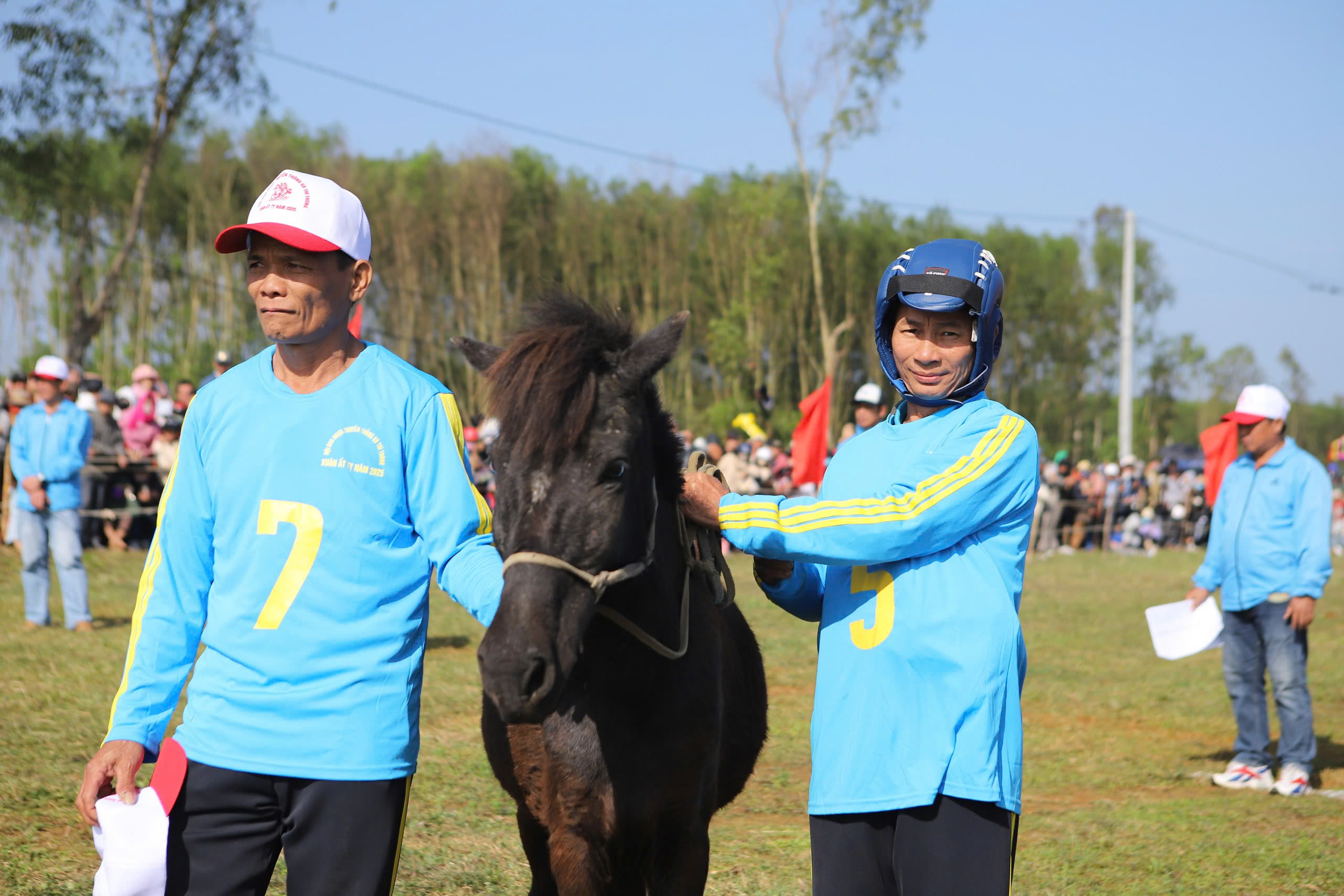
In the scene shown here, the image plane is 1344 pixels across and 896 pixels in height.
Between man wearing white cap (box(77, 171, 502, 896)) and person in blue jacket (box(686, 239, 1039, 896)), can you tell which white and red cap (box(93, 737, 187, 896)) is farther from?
person in blue jacket (box(686, 239, 1039, 896))

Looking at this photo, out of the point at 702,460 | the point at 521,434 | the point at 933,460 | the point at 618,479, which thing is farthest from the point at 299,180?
the point at 933,460

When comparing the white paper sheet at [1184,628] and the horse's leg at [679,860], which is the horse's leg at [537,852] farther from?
the white paper sheet at [1184,628]

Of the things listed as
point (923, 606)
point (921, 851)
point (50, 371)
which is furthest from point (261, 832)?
point (50, 371)

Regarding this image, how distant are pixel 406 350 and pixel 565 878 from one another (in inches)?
1257

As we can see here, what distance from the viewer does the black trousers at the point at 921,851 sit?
2.40 metres

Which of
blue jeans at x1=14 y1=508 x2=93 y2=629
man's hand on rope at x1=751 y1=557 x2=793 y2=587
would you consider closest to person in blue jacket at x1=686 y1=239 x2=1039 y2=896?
man's hand on rope at x1=751 y1=557 x2=793 y2=587

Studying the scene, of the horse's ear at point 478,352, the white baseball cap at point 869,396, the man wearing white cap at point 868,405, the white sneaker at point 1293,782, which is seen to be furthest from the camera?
the white baseball cap at point 869,396

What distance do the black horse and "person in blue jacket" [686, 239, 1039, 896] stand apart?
316 mm

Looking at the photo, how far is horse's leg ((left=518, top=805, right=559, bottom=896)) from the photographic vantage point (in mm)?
3621

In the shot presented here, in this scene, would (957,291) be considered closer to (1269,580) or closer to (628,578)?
(628,578)

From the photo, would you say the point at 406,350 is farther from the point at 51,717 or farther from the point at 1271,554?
the point at 1271,554

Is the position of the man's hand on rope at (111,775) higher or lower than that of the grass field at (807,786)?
higher

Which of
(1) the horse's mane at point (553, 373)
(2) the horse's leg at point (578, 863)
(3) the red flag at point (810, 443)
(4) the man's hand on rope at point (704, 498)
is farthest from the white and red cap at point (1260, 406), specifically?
(3) the red flag at point (810, 443)

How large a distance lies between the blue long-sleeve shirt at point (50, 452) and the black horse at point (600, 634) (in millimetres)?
8468
